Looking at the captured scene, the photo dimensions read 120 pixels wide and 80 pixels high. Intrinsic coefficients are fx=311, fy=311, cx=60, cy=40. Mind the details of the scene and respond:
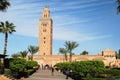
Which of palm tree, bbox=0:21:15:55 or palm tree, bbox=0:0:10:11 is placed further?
palm tree, bbox=0:21:15:55

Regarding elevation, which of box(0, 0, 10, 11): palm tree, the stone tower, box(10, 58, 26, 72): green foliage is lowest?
box(10, 58, 26, 72): green foliage

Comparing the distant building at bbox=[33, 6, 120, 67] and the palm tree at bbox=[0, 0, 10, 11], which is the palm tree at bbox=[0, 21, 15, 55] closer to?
the palm tree at bbox=[0, 0, 10, 11]

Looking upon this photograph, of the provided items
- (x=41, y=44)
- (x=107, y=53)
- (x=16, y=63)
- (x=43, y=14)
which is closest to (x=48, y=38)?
(x=41, y=44)

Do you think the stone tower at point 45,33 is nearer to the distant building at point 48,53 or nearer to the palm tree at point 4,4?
the distant building at point 48,53

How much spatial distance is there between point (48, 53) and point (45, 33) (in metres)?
8.38

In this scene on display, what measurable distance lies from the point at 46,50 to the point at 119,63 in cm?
3020

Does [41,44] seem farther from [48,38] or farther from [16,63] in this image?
[16,63]

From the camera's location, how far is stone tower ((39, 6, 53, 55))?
12388cm

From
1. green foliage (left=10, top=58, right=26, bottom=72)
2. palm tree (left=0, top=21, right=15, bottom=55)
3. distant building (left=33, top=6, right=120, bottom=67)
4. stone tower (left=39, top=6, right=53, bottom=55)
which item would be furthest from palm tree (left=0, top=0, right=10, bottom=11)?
stone tower (left=39, top=6, right=53, bottom=55)

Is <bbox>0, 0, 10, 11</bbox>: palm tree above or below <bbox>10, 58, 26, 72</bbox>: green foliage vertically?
above

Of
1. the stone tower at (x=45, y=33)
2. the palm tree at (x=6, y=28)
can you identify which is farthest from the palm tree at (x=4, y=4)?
the stone tower at (x=45, y=33)

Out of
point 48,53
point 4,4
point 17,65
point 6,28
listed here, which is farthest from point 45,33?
point 4,4

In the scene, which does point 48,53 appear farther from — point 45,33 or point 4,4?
point 4,4

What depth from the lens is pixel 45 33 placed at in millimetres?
126625
